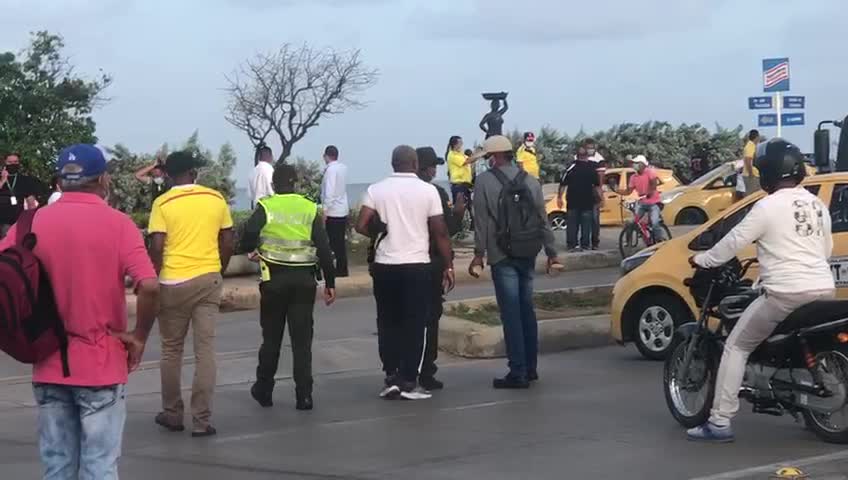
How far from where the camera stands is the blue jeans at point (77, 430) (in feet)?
18.5

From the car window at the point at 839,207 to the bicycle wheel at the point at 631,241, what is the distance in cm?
887

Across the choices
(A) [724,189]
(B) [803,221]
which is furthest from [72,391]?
(A) [724,189]

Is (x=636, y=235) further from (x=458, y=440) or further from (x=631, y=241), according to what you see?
(x=458, y=440)

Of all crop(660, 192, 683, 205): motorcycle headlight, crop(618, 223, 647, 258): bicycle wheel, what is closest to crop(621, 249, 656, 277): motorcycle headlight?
crop(618, 223, 647, 258): bicycle wheel

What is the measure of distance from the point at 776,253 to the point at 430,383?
383 centimetres

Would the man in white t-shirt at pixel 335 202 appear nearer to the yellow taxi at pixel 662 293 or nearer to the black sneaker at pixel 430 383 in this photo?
the yellow taxi at pixel 662 293

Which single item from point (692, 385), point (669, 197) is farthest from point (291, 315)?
point (669, 197)

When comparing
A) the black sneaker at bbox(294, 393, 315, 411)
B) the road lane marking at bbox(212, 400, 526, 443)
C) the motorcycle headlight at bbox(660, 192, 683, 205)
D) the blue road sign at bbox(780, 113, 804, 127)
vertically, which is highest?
the blue road sign at bbox(780, 113, 804, 127)

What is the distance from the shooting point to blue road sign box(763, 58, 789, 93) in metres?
28.7

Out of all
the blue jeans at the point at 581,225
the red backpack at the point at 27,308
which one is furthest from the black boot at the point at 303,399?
the blue jeans at the point at 581,225

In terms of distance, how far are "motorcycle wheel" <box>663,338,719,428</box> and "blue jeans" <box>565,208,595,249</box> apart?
1241cm

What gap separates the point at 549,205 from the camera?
2973cm

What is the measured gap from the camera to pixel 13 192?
54.5 ft

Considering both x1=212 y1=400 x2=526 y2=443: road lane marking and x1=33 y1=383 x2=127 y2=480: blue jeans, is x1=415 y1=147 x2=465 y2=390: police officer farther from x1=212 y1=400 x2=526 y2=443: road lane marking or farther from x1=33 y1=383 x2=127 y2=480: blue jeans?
x1=33 y1=383 x2=127 y2=480: blue jeans
